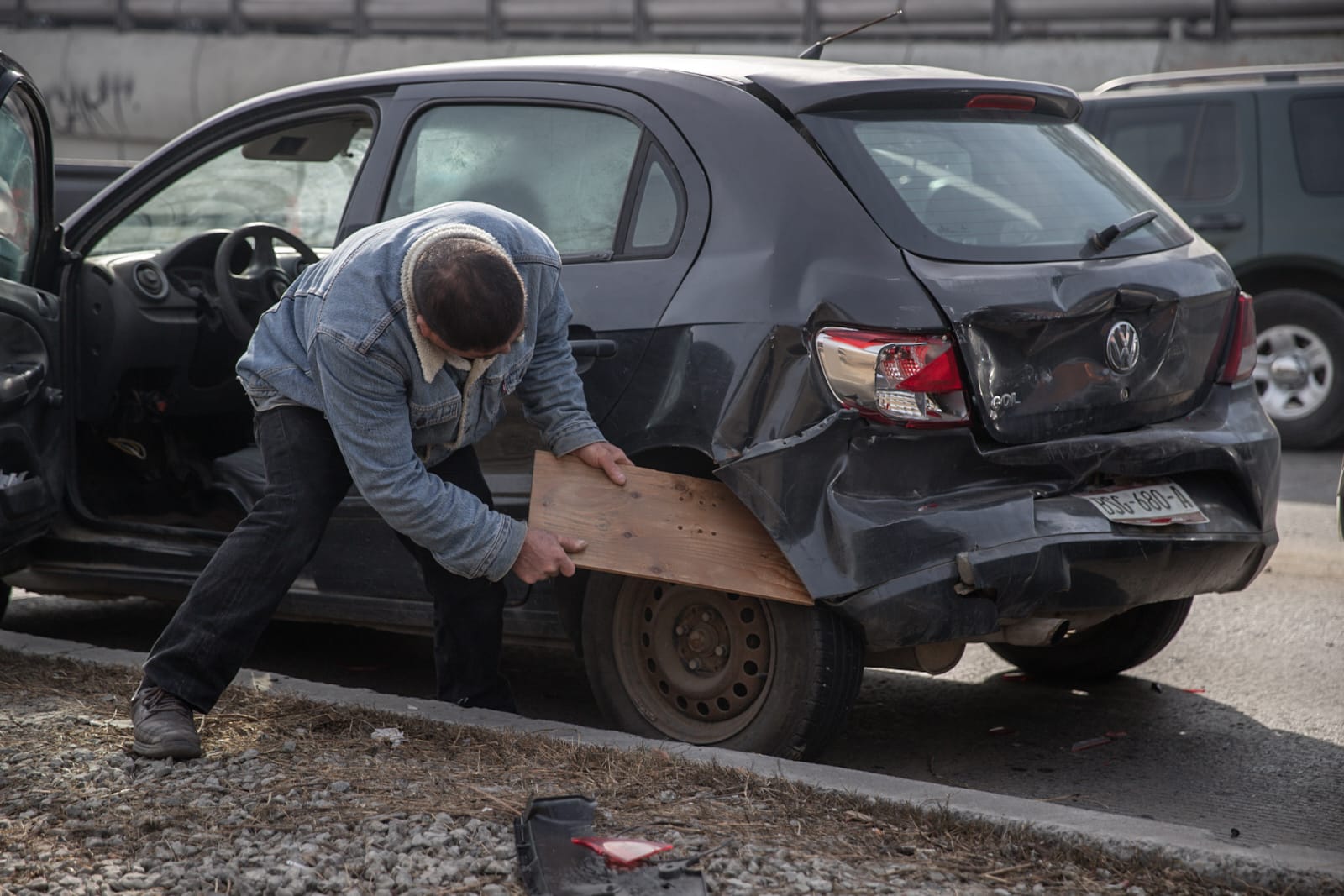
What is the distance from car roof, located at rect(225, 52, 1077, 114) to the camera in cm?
388

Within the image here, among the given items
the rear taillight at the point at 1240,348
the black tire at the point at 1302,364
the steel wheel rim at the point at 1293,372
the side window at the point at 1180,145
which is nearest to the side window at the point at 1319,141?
the side window at the point at 1180,145

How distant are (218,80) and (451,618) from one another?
18.5 metres

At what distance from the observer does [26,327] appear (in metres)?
4.43

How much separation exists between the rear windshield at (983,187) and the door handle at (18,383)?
232cm

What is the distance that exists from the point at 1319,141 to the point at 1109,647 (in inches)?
214

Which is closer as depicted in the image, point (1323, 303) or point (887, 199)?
point (887, 199)

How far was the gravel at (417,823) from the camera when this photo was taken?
2.94 meters

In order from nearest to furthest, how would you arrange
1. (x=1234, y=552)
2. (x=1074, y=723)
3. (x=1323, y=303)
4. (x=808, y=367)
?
(x=808, y=367) < (x=1234, y=552) < (x=1074, y=723) < (x=1323, y=303)

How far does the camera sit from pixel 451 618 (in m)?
4.01

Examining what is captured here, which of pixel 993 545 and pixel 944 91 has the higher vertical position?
pixel 944 91

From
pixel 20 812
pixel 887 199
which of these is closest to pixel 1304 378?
pixel 887 199

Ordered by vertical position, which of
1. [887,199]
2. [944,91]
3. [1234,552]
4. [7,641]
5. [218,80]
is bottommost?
[7,641]

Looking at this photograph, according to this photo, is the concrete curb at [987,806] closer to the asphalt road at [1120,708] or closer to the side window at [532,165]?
the asphalt road at [1120,708]

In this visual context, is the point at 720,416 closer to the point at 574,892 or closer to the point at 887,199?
the point at 887,199
